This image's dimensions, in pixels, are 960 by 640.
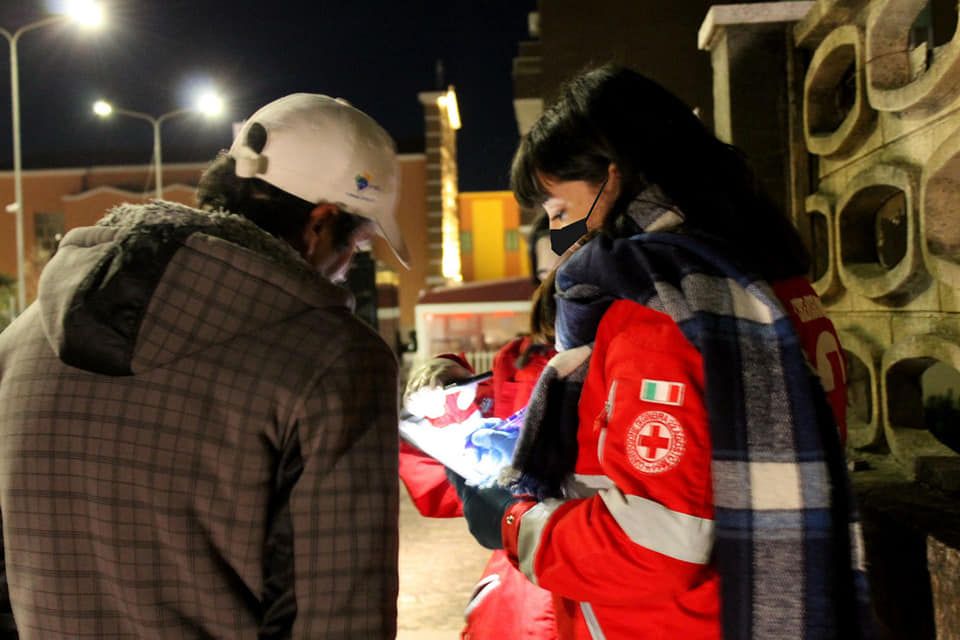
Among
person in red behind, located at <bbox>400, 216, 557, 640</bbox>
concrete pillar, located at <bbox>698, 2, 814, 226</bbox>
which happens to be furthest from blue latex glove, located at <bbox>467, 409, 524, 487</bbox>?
concrete pillar, located at <bbox>698, 2, 814, 226</bbox>

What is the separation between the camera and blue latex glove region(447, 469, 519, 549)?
1607 mm

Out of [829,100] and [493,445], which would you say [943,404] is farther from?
[493,445]

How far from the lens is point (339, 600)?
3.89 ft

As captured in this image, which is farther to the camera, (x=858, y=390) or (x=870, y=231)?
(x=858, y=390)

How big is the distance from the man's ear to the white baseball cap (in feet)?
0.06

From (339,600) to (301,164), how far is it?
2.60ft

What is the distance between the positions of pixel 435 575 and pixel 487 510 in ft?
13.8

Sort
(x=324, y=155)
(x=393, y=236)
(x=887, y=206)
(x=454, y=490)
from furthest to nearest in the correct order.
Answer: (x=887, y=206)
(x=454, y=490)
(x=393, y=236)
(x=324, y=155)

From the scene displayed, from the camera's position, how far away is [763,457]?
128cm

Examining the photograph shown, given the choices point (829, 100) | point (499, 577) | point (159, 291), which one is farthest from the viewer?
point (829, 100)

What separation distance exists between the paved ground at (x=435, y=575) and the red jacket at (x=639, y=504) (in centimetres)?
330

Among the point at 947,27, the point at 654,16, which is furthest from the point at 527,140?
the point at 654,16

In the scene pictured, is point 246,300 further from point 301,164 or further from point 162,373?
point 301,164

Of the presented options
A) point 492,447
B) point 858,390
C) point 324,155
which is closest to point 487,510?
point 492,447
